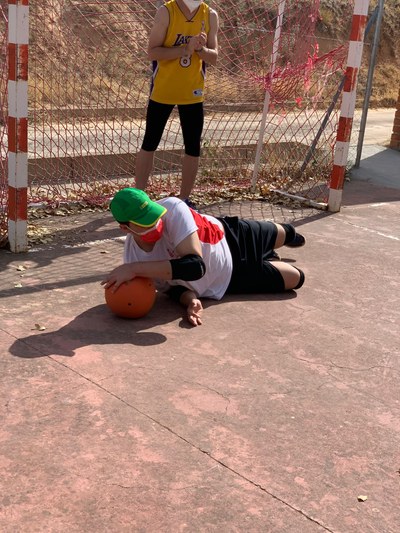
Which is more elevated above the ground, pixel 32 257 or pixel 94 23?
pixel 94 23

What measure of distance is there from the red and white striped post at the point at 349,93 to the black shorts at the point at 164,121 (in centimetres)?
165

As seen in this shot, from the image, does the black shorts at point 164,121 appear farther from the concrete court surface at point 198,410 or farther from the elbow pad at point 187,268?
the elbow pad at point 187,268

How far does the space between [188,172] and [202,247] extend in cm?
203

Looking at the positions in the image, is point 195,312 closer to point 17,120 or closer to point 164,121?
point 17,120

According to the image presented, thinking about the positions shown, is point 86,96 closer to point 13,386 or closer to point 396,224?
point 396,224


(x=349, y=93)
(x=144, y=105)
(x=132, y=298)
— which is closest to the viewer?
(x=132, y=298)

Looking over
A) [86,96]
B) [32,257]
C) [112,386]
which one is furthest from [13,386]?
[86,96]

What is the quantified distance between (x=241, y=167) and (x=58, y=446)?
20.8 feet

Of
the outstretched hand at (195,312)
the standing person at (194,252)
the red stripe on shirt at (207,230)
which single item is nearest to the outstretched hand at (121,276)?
the standing person at (194,252)

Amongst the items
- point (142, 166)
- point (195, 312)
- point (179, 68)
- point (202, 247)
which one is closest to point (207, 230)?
point (202, 247)

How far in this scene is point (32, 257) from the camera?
232 inches

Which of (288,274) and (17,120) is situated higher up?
(17,120)

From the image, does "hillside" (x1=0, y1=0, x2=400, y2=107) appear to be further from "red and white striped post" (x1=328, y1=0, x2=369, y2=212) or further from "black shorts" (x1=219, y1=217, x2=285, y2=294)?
"black shorts" (x1=219, y1=217, x2=285, y2=294)

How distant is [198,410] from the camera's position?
148 inches
